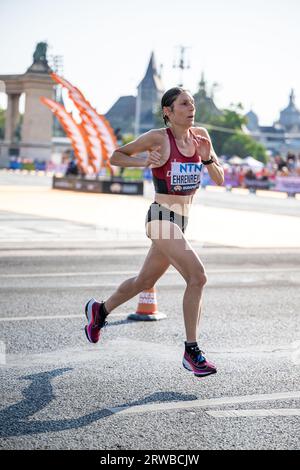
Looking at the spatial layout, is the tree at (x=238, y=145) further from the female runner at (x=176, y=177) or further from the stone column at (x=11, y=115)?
the female runner at (x=176, y=177)

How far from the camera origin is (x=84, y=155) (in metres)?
40.2

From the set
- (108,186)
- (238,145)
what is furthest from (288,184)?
(238,145)

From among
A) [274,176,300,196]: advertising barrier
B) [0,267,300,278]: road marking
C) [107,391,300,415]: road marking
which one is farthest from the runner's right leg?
[274,176,300,196]: advertising barrier

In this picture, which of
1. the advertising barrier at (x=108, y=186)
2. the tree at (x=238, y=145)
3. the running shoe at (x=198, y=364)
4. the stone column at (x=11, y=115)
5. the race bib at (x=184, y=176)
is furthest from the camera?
the tree at (x=238, y=145)

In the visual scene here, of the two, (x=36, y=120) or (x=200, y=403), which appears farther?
(x=36, y=120)

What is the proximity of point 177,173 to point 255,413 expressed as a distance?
1.97 m

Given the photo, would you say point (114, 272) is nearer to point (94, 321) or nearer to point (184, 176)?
point (94, 321)

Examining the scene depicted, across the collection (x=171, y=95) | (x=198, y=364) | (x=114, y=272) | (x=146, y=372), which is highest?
(x=171, y=95)

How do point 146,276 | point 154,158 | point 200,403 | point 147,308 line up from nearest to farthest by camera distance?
point 200,403 → point 154,158 → point 146,276 → point 147,308

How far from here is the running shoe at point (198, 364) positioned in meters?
5.89

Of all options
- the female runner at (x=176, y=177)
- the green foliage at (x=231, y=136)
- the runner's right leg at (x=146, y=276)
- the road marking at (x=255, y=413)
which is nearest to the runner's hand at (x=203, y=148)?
the female runner at (x=176, y=177)

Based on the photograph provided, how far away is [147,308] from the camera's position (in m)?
8.48

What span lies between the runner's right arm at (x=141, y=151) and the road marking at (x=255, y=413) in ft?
6.49

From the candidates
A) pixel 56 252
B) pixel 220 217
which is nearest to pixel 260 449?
pixel 56 252
